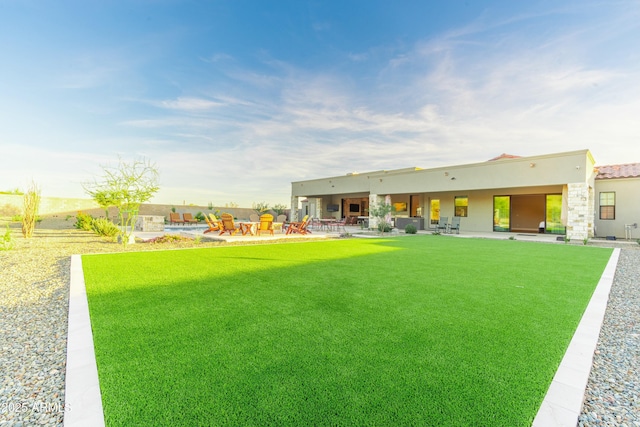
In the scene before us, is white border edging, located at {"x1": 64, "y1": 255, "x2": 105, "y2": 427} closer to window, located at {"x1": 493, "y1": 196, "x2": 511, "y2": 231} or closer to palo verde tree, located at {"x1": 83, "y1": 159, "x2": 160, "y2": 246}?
palo verde tree, located at {"x1": 83, "y1": 159, "x2": 160, "y2": 246}

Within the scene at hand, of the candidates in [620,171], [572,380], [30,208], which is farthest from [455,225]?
[30,208]

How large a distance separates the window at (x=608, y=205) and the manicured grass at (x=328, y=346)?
1321 cm

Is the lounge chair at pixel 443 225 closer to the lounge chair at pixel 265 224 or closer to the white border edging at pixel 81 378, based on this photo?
the lounge chair at pixel 265 224

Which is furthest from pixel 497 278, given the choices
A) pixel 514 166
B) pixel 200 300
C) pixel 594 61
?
pixel 514 166

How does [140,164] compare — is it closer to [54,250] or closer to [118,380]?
[54,250]

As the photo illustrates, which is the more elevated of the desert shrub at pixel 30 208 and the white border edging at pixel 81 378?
the desert shrub at pixel 30 208

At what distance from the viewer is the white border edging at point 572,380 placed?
1.60m

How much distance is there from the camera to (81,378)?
1.93m

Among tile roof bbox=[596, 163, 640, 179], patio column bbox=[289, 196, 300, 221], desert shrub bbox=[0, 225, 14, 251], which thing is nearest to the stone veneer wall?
tile roof bbox=[596, 163, 640, 179]

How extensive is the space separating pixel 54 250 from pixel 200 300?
7.02m

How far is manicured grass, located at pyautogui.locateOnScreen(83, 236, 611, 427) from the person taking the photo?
1620mm

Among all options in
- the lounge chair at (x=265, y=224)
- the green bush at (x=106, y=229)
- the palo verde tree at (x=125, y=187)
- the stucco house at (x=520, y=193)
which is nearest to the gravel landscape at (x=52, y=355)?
the palo verde tree at (x=125, y=187)

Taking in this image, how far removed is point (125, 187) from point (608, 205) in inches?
827

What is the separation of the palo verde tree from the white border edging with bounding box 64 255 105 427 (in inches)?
259
